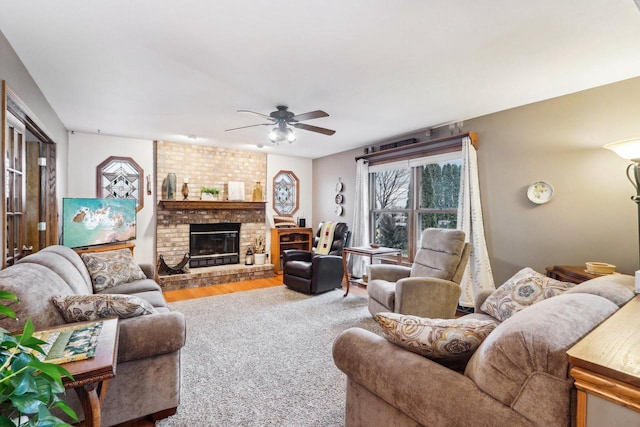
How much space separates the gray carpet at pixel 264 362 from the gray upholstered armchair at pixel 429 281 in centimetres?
44

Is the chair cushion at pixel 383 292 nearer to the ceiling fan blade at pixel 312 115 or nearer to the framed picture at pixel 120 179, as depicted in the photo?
the ceiling fan blade at pixel 312 115

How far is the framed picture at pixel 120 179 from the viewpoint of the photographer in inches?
195

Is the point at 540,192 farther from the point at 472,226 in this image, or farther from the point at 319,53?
the point at 319,53

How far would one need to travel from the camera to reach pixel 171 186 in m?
5.32

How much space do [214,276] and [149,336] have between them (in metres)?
3.66

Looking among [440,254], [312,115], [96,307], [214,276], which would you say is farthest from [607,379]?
[214,276]

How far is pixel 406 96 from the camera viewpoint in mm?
3166

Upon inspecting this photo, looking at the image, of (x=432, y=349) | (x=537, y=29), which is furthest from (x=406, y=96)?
(x=432, y=349)

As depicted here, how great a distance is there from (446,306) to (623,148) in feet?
6.27

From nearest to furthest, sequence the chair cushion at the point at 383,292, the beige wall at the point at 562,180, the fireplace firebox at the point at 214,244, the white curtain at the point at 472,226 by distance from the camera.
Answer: the beige wall at the point at 562,180 → the chair cushion at the point at 383,292 → the white curtain at the point at 472,226 → the fireplace firebox at the point at 214,244

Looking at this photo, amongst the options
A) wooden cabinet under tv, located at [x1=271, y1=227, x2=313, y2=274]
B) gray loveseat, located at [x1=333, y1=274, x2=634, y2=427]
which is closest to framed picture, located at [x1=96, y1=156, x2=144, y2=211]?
wooden cabinet under tv, located at [x1=271, y1=227, x2=313, y2=274]

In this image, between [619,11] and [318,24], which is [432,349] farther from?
[619,11]

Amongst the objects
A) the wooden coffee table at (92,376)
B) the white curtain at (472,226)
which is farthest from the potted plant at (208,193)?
the wooden coffee table at (92,376)

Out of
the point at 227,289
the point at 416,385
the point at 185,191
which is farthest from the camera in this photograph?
the point at 185,191
